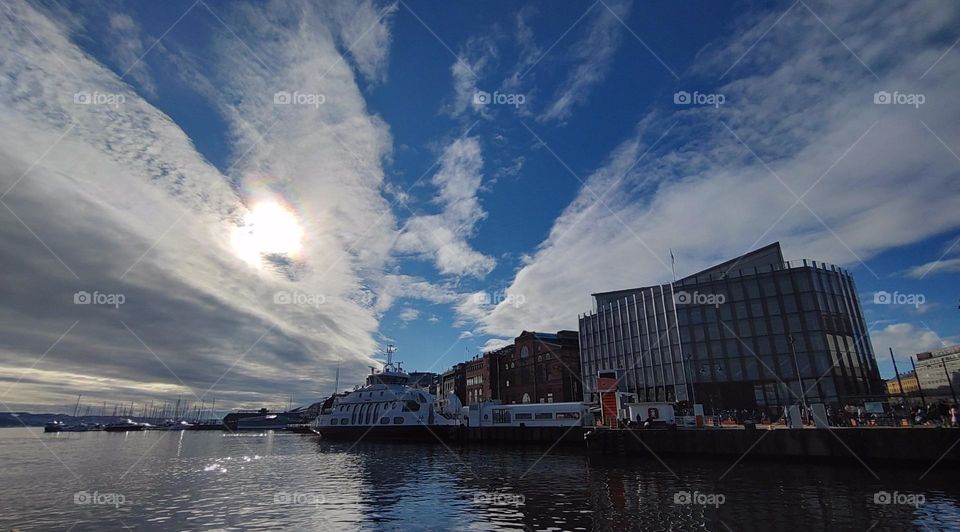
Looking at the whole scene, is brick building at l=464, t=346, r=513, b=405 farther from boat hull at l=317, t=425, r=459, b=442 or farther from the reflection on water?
the reflection on water

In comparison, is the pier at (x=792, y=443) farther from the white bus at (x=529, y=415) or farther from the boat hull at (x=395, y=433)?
the boat hull at (x=395, y=433)

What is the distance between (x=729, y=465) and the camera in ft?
110

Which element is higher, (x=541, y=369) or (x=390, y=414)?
(x=541, y=369)

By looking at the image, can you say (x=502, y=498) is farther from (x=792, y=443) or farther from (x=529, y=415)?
(x=529, y=415)

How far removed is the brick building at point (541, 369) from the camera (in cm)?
9325

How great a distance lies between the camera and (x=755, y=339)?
6656 cm

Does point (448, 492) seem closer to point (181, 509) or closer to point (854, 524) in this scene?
point (181, 509)

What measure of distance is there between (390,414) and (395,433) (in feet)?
12.0

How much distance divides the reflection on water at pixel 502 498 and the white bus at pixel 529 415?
822 inches

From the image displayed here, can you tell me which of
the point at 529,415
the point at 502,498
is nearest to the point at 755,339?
the point at 529,415

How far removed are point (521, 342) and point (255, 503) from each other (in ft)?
269

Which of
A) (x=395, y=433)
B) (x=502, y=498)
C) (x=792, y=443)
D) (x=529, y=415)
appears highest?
(x=529, y=415)

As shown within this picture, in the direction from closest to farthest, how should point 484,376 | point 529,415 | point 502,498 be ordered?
point 502,498 → point 529,415 → point 484,376

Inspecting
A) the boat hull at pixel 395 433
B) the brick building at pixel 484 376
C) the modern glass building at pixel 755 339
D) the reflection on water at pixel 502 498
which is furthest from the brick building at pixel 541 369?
the reflection on water at pixel 502 498
